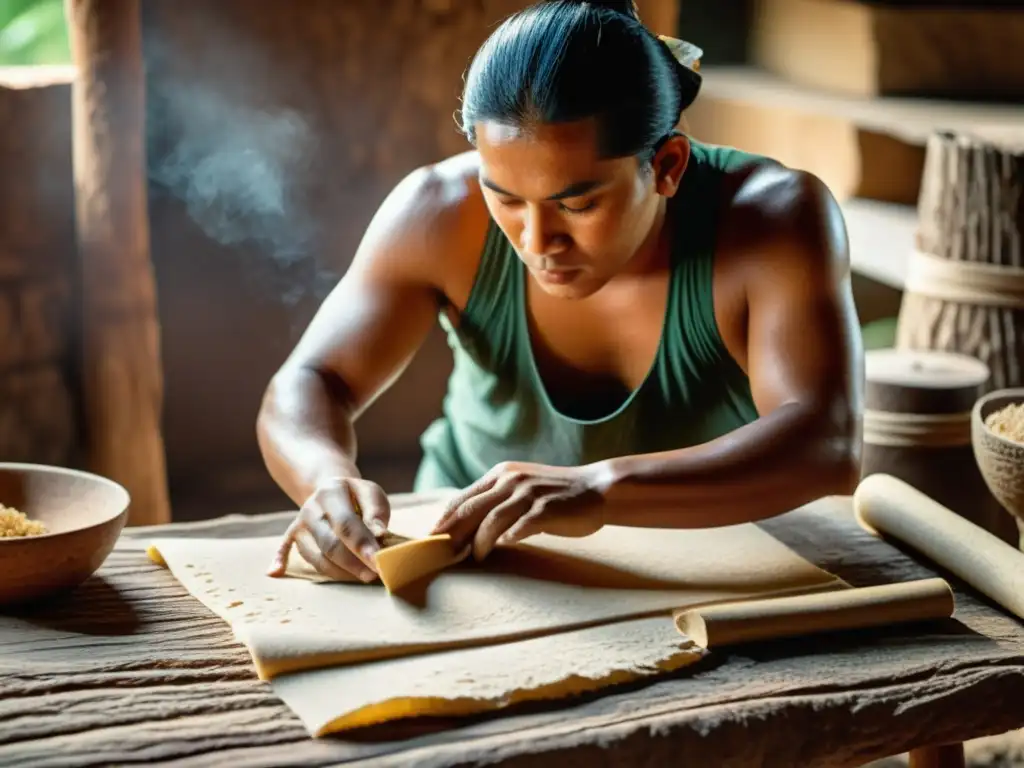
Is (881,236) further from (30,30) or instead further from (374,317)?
(30,30)

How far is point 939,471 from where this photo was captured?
2.78m

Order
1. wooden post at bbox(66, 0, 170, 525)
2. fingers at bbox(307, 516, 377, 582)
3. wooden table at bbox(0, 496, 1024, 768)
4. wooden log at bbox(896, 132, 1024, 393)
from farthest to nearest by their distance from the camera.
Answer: wooden post at bbox(66, 0, 170, 525) → wooden log at bbox(896, 132, 1024, 393) → fingers at bbox(307, 516, 377, 582) → wooden table at bbox(0, 496, 1024, 768)

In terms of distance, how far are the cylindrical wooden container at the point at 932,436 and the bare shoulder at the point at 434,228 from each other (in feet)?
3.41

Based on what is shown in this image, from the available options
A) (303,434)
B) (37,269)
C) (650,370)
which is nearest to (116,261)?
(37,269)

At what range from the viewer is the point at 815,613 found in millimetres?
1557

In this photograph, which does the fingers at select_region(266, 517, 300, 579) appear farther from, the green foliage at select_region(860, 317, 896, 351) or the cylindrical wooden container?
the green foliage at select_region(860, 317, 896, 351)

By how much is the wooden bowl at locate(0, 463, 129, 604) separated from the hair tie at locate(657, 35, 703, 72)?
95cm

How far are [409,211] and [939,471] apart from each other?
1.26 m

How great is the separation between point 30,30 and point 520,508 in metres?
2.42

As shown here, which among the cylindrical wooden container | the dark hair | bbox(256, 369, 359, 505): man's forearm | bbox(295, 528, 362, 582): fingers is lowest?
the cylindrical wooden container

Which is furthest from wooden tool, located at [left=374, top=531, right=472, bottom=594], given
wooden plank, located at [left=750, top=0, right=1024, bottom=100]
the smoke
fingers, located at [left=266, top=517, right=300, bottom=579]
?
wooden plank, located at [left=750, top=0, right=1024, bottom=100]

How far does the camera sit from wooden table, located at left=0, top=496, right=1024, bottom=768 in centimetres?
131

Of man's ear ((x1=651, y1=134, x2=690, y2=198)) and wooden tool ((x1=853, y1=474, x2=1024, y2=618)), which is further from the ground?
man's ear ((x1=651, y1=134, x2=690, y2=198))

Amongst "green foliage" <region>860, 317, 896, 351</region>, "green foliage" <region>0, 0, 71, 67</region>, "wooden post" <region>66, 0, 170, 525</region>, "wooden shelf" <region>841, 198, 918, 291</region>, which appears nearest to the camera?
"wooden post" <region>66, 0, 170, 525</region>
